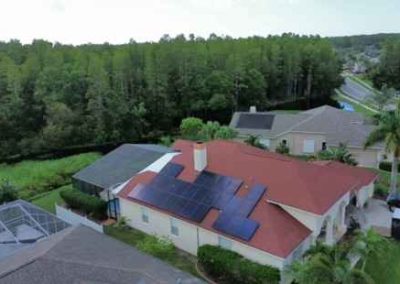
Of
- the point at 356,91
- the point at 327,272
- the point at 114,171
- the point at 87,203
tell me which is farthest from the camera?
the point at 356,91

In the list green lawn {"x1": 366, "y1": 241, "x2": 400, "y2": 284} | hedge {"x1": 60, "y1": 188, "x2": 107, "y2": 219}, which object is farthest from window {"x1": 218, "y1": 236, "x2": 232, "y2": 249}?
hedge {"x1": 60, "y1": 188, "x2": 107, "y2": 219}

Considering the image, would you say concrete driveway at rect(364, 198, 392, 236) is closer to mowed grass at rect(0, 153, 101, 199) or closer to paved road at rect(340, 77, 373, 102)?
mowed grass at rect(0, 153, 101, 199)

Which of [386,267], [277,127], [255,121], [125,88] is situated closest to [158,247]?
[386,267]

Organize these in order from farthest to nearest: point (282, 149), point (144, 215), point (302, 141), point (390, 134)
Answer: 1. point (302, 141)
2. point (282, 149)
3. point (390, 134)
4. point (144, 215)

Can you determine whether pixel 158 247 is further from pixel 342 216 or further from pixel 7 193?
pixel 7 193

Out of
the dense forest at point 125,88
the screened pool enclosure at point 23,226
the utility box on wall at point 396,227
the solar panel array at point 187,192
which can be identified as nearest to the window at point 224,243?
the solar panel array at point 187,192

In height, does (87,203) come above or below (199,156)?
below

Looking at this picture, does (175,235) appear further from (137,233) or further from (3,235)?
(3,235)
